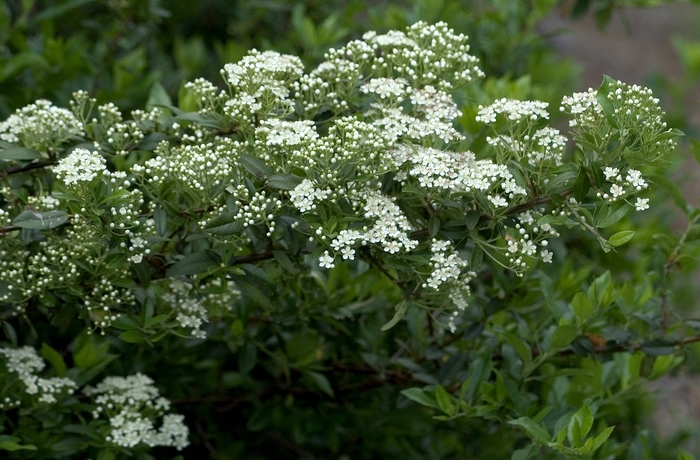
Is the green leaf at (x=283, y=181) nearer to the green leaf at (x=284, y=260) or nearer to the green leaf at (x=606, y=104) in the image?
the green leaf at (x=284, y=260)

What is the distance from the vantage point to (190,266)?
198 centimetres

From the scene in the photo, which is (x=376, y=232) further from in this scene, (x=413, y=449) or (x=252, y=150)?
(x=413, y=449)

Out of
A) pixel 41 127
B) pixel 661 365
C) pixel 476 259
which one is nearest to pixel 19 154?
pixel 41 127

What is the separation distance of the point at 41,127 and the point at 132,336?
58 cm

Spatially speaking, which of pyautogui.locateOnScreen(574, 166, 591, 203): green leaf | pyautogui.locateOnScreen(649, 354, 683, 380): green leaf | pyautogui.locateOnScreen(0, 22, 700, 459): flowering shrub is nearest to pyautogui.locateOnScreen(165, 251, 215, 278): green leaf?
pyautogui.locateOnScreen(0, 22, 700, 459): flowering shrub

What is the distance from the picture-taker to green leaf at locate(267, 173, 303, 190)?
1.82 metres

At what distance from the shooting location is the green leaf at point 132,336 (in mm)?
2006

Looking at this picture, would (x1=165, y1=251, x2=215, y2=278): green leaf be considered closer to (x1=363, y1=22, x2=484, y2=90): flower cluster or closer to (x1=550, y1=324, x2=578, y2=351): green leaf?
(x1=363, y1=22, x2=484, y2=90): flower cluster

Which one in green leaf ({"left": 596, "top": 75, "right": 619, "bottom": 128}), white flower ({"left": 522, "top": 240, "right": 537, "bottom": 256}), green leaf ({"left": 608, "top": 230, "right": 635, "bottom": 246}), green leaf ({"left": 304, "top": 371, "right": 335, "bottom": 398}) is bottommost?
green leaf ({"left": 304, "top": 371, "right": 335, "bottom": 398})

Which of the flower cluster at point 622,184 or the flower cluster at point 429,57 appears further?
the flower cluster at point 429,57

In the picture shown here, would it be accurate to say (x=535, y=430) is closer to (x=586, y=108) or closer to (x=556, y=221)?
(x=556, y=221)

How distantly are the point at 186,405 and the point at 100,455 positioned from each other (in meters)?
0.73

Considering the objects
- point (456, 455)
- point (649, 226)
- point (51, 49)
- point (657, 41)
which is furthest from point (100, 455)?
point (657, 41)

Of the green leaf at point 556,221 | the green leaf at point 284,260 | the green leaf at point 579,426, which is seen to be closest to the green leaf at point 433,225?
the green leaf at point 556,221
